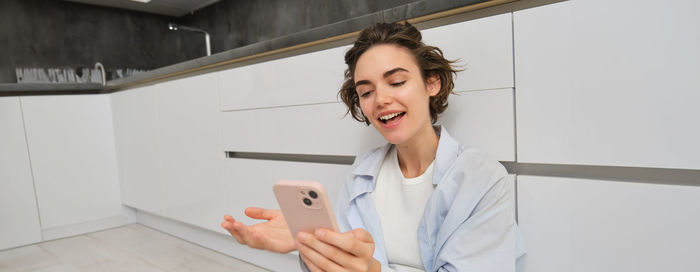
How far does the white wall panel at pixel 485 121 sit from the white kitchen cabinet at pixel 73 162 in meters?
2.26

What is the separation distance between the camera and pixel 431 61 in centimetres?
83

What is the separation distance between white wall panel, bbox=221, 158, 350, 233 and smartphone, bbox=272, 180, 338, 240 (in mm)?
657

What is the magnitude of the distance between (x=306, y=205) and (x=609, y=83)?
23.8 inches

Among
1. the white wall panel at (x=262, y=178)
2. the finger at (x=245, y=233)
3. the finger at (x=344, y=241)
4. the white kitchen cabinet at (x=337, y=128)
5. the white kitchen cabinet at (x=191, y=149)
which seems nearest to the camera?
the finger at (x=344, y=241)

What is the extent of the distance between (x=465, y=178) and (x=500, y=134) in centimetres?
20

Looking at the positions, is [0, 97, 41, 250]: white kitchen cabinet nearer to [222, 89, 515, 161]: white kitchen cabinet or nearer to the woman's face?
[222, 89, 515, 161]: white kitchen cabinet

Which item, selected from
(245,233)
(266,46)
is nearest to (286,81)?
(266,46)

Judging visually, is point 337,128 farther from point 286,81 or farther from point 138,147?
point 138,147

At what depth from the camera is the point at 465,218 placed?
0.71 metres

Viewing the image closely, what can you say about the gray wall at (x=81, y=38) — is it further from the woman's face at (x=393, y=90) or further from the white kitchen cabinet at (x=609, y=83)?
the white kitchen cabinet at (x=609, y=83)

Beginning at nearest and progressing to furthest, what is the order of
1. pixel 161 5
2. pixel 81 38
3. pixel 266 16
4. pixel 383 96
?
pixel 383 96
pixel 266 16
pixel 81 38
pixel 161 5

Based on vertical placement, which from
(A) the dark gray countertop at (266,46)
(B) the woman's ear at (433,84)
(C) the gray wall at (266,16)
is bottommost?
(B) the woman's ear at (433,84)

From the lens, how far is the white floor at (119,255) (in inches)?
70.2

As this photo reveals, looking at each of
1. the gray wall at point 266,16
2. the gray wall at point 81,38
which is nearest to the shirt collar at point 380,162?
the gray wall at point 266,16
